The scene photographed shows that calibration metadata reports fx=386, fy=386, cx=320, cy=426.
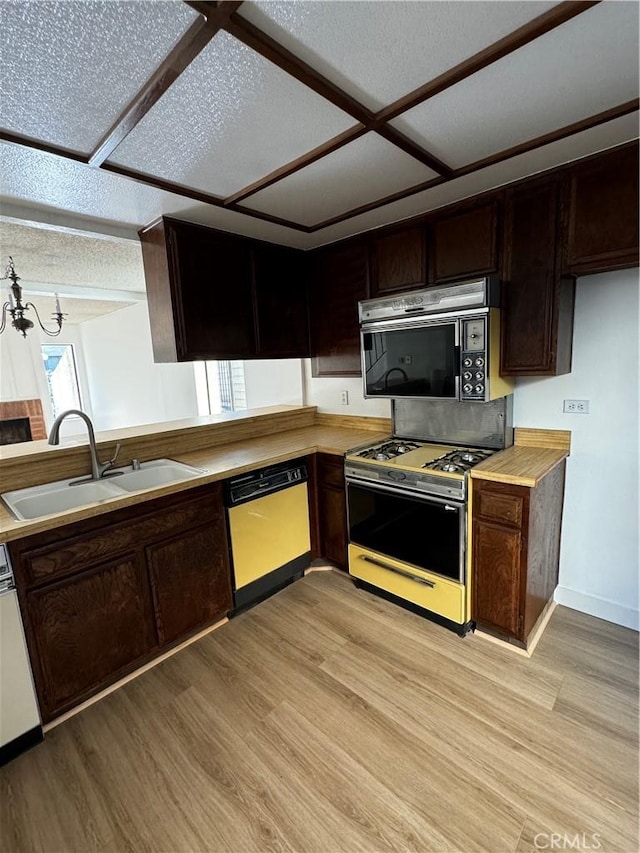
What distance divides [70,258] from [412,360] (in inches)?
115

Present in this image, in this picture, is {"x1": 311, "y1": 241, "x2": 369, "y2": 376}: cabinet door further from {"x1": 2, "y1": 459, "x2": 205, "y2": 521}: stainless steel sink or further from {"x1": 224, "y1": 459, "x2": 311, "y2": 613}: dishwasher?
{"x1": 2, "y1": 459, "x2": 205, "y2": 521}: stainless steel sink

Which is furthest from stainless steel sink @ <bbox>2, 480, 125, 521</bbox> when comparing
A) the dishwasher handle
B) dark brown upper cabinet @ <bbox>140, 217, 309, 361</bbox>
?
dark brown upper cabinet @ <bbox>140, 217, 309, 361</bbox>

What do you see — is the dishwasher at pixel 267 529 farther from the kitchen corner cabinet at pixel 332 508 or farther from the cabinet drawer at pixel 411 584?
the cabinet drawer at pixel 411 584

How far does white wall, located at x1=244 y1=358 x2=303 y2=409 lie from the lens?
3.60 meters

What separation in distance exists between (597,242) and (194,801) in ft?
9.08

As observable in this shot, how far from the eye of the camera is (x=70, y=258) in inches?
125

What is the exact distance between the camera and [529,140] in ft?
5.28

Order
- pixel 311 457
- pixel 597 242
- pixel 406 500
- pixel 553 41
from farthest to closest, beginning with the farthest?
1. pixel 311 457
2. pixel 406 500
3. pixel 597 242
4. pixel 553 41

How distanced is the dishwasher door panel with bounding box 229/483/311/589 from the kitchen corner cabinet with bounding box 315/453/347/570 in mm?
115

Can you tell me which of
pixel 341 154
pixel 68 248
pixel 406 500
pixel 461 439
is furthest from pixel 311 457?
pixel 68 248

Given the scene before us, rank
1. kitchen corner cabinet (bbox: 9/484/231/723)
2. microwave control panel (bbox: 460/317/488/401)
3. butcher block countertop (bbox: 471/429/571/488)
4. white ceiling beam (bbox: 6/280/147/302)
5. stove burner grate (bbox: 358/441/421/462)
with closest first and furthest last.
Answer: kitchen corner cabinet (bbox: 9/484/231/723)
butcher block countertop (bbox: 471/429/571/488)
microwave control panel (bbox: 460/317/488/401)
stove burner grate (bbox: 358/441/421/462)
white ceiling beam (bbox: 6/280/147/302)

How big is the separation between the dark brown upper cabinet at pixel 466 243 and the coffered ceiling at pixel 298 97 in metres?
0.14

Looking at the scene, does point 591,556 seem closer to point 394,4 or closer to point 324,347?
point 324,347
